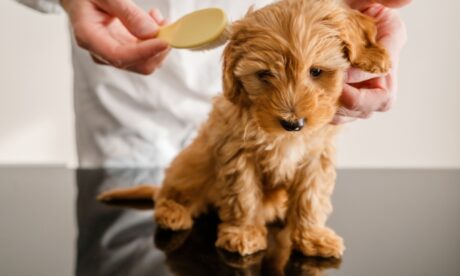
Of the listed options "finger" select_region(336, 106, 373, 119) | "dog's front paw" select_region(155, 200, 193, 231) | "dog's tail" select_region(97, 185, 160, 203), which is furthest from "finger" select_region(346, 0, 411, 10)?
"dog's tail" select_region(97, 185, 160, 203)

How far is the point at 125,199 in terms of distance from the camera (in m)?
1.81

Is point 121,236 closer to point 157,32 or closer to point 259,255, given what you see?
point 259,255

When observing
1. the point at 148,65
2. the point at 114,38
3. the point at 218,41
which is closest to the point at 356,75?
the point at 218,41

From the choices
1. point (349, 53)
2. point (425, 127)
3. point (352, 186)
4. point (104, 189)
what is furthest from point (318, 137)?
point (425, 127)

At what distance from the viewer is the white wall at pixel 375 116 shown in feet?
10.2

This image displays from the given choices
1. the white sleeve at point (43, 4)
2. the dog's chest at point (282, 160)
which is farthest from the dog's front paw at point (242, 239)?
the white sleeve at point (43, 4)

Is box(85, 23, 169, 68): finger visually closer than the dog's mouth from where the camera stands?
No

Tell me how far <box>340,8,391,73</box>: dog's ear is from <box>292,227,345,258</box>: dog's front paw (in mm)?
403

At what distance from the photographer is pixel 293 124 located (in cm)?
115

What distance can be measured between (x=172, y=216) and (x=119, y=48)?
43 cm

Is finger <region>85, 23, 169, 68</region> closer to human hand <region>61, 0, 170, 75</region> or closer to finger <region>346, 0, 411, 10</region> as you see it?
human hand <region>61, 0, 170, 75</region>

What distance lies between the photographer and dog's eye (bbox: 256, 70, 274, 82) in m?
1.18

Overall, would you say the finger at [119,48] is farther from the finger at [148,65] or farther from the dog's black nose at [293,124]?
the dog's black nose at [293,124]

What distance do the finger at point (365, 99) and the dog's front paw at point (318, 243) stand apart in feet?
0.96
